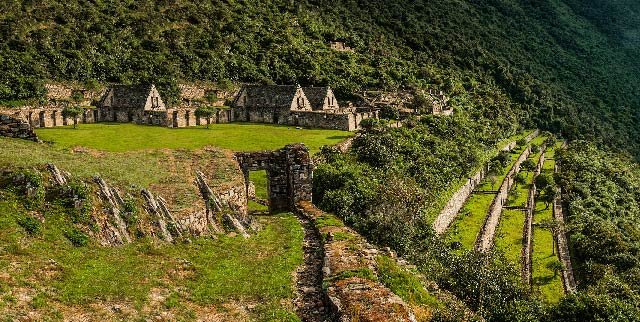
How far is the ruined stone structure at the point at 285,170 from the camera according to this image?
96.5ft

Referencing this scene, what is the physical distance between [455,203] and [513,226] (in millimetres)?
8001

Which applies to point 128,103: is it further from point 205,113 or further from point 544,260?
point 544,260

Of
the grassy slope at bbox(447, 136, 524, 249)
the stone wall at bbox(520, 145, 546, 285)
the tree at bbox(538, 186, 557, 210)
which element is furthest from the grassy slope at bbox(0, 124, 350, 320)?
the tree at bbox(538, 186, 557, 210)

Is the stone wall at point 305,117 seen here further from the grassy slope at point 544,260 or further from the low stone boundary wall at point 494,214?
the grassy slope at point 544,260

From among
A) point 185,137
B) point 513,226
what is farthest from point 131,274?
point 513,226

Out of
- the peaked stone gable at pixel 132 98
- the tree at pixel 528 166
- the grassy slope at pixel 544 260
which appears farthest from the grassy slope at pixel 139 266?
the tree at pixel 528 166

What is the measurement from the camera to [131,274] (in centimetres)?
1625

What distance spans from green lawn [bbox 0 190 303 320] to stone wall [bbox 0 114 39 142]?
1392 cm

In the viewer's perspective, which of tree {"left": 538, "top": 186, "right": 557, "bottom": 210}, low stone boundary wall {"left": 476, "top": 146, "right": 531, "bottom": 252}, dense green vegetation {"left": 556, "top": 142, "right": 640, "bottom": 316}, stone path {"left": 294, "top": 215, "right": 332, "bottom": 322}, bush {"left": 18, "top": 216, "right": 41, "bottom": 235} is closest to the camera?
stone path {"left": 294, "top": 215, "right": 332, "bottom": 322}

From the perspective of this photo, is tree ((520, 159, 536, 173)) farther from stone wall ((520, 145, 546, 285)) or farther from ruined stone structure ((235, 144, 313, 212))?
ruined stone structure ((235, 144, 313, 212))

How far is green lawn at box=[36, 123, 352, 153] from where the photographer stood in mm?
42781

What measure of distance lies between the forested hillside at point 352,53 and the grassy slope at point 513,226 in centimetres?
2190

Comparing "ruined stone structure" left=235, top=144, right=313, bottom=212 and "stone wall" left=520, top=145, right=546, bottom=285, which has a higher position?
"ruined stone structure" left=235, top=144, right=313, bottom=212

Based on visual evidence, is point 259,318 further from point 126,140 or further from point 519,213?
point 519,213
